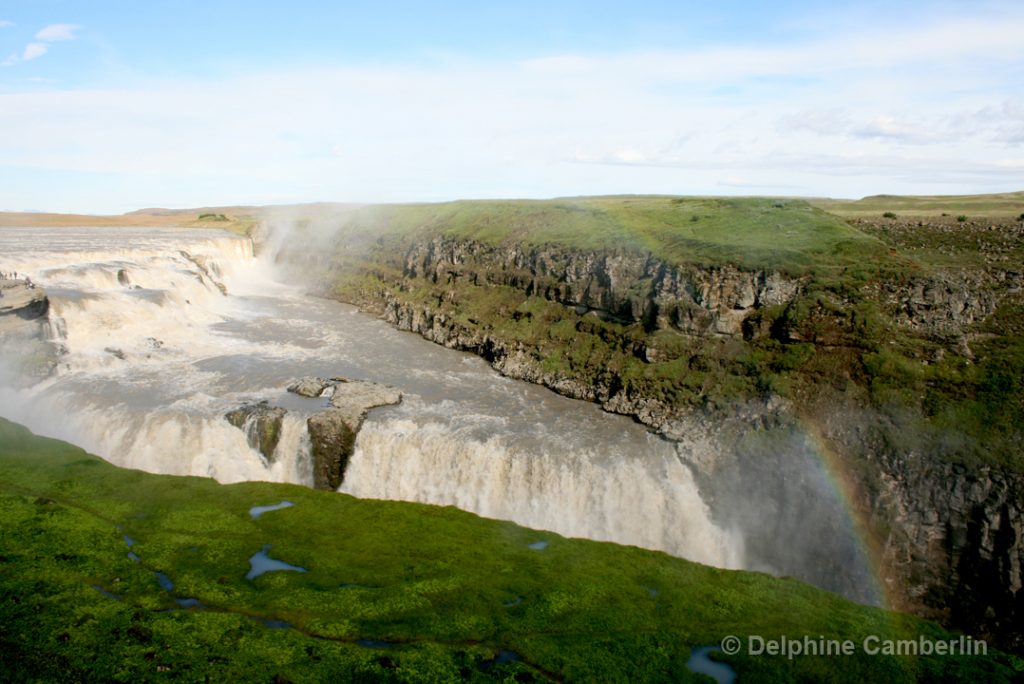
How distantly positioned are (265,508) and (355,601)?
8304 mm

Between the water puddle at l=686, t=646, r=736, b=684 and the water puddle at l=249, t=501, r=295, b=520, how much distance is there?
17.2 metres

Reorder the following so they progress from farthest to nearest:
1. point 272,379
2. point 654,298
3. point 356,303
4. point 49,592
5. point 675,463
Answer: point 356,303, point 654,298, point 272,379, point 675,463, point 49,592

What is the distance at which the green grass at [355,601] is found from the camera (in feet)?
59.2

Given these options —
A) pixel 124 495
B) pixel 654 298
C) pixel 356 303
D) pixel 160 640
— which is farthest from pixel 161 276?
pixel 160 640

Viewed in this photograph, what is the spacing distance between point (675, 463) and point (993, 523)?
13512mm

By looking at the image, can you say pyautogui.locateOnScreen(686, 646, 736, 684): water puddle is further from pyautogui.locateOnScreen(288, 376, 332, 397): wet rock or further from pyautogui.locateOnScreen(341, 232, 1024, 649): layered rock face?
pyautogui.locateOnScreen(288, 376, 332, 397): wet rock

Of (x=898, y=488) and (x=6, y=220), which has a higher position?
(x=6, y=220)

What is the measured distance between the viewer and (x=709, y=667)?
1916 cm

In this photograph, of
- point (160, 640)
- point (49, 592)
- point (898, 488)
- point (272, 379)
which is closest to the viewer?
point (160, 640)

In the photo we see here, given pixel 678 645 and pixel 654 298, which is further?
pixel 654 298

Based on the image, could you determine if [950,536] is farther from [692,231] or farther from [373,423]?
[692,231]

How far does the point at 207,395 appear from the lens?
3688 centimetres

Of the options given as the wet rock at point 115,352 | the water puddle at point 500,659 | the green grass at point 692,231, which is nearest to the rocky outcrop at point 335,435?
the water puddle at point 500,659

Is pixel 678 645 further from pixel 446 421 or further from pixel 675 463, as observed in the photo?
pixel 446 421
